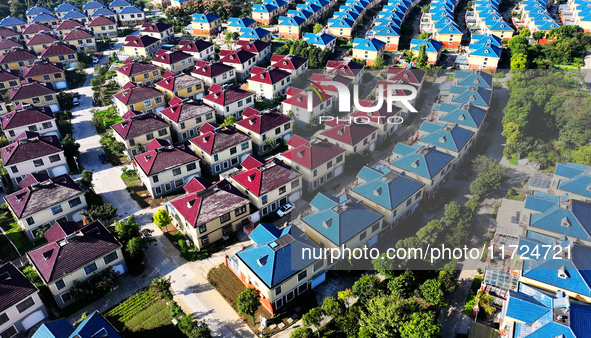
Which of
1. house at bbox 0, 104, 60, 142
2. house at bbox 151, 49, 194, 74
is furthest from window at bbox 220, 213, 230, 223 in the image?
house at bbox 151, 49, 194, 74

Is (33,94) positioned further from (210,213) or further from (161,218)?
(210,213)

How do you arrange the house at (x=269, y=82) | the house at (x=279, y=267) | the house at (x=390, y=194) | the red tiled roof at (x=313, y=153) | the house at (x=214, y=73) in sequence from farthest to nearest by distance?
the house at (x=214, y=73), the house at (x=269, y=82), the red tiled roof at (x=313, y=153), the house at (x=390, y=194), the house at (x=279, y=267)

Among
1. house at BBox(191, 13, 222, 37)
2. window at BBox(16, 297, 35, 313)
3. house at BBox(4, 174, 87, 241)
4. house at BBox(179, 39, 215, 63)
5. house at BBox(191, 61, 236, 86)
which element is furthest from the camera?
house at BBox(191, 13, 222, 37)

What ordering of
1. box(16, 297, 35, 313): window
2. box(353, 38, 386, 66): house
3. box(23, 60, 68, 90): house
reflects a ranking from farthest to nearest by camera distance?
box(353, 38, 386, 66): house < box(23, 60, 68, 90): house < box(16, 297, 35, 313): window

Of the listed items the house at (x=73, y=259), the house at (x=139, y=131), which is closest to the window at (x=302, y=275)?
the house at (x=73, y=259)

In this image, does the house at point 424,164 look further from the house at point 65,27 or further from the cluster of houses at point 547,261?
the house at point 65,27

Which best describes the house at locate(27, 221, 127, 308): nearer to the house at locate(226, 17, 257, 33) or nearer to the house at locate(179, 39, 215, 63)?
the house at locate(179, 39, 215, 63)
